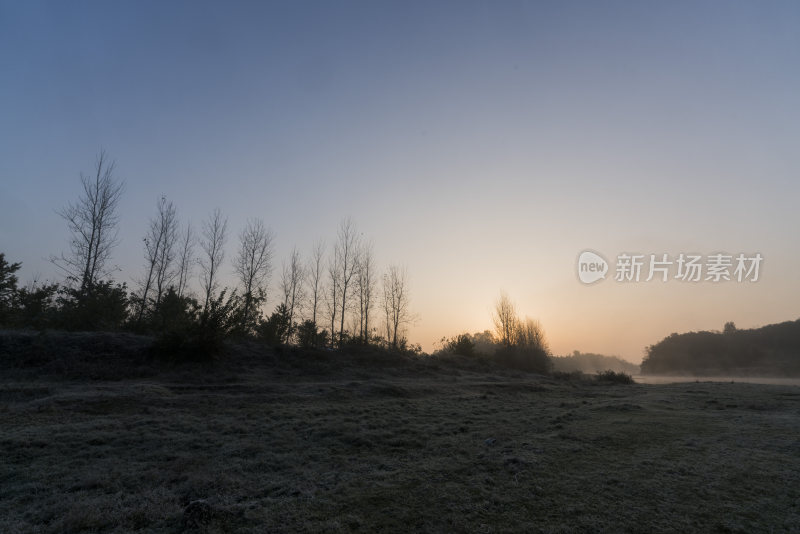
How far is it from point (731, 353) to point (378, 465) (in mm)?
71412

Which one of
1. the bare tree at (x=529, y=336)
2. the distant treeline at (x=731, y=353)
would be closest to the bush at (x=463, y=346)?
the bare tree at (x=529, y=336)

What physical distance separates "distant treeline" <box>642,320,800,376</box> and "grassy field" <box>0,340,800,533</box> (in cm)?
5397

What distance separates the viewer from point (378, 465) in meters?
6.04

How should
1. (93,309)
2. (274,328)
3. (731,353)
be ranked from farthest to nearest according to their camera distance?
(731,353)
(274,328)
(93,309)

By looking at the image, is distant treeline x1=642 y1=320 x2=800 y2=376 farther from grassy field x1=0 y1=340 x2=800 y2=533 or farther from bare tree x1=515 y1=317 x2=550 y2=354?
grassy field x1=0 y1=340 x2=800 y2=533

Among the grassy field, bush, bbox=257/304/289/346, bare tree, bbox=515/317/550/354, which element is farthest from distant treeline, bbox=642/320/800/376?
bush, bbox=257/304/289/346

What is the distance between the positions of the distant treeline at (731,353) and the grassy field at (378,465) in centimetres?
5397

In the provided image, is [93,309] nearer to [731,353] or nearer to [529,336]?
[529,336]

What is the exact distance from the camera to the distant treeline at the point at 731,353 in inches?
1967

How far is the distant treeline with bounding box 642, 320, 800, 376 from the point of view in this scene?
164 ft

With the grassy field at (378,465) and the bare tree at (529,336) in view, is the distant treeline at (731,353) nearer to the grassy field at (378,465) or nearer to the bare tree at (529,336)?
the bare tree at (529,336)

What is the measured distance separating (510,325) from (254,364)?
1284 inches

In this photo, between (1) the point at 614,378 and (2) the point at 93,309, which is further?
(1) the point at 614,378

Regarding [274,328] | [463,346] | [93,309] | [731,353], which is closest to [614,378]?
[463,346]
